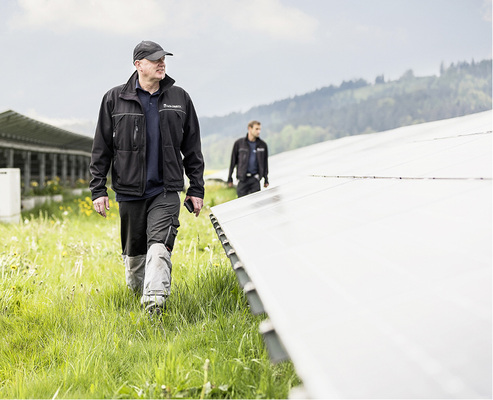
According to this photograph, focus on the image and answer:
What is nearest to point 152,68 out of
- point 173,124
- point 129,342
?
point 173,124

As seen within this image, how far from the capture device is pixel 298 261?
1896 mm

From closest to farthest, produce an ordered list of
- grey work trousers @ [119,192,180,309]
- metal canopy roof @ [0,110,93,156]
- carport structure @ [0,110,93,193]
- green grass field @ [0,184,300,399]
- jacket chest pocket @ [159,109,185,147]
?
green grass field @ [0,184,300,399], grey work trousers @ [119,192,180,309], jacket chest pocket @ [159,109,185,147], metal canopy roof @ [0,110,93,156], carport structure @ [0,110,93,193]

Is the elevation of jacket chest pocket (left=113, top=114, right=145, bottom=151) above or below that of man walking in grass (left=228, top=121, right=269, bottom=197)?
above

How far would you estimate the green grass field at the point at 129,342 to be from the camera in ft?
7.16

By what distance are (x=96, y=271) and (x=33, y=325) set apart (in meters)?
1.78

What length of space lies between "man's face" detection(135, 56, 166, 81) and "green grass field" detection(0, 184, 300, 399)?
1488 mm

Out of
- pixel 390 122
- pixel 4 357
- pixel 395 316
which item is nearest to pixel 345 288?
pixel 395 316

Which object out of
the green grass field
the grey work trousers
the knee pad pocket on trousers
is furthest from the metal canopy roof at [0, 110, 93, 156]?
the knee pad pocket on trousers

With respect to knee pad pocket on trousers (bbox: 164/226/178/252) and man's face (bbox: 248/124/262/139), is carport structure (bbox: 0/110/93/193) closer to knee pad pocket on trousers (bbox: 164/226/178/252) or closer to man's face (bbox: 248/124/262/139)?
man's face (bbox: 248/124/262/139)

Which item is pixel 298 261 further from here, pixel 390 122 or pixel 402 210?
pixel 390 122

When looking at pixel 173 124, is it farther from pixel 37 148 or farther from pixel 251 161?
pixel 37 148

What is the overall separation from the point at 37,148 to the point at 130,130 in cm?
1295

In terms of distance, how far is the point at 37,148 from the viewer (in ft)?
50.3

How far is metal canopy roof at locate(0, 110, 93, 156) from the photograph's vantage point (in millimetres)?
11586
